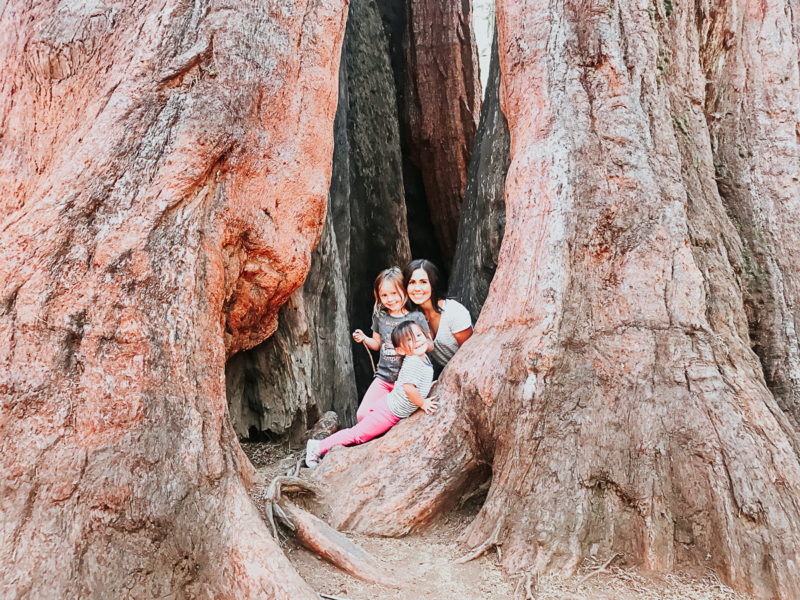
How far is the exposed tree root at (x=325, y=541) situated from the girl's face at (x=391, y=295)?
147 cm

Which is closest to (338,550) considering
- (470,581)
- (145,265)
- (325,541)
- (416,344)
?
(325,541)

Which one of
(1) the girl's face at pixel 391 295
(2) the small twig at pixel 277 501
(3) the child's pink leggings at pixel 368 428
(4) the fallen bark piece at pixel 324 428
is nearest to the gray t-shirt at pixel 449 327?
(1) the girl's face at pixel 391 295

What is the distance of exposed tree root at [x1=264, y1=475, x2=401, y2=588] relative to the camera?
8.41 ft

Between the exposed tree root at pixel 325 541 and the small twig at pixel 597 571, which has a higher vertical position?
the exposed tree root at pixel 325 541

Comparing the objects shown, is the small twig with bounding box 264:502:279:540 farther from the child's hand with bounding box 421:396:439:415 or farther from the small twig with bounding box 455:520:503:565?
the child's hand with bounding box 421:396:439:415

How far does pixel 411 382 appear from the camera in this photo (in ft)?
11.1

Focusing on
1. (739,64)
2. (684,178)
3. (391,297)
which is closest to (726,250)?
(684,178)

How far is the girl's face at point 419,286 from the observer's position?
396cm

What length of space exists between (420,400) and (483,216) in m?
2.13

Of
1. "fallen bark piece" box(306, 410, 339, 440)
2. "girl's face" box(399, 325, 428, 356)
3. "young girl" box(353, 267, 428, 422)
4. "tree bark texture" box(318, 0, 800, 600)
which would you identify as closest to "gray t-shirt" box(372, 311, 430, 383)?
"young girl" box(353, 267, 428, 422)

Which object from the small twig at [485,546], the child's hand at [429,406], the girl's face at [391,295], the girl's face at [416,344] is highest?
the girl's face at [391,295]

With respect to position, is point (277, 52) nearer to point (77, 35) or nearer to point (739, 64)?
point (77, 35)

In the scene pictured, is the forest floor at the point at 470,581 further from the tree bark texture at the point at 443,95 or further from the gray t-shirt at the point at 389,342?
the tree bark texture at the point at 443,95

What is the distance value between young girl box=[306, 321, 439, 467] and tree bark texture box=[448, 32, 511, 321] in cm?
128
